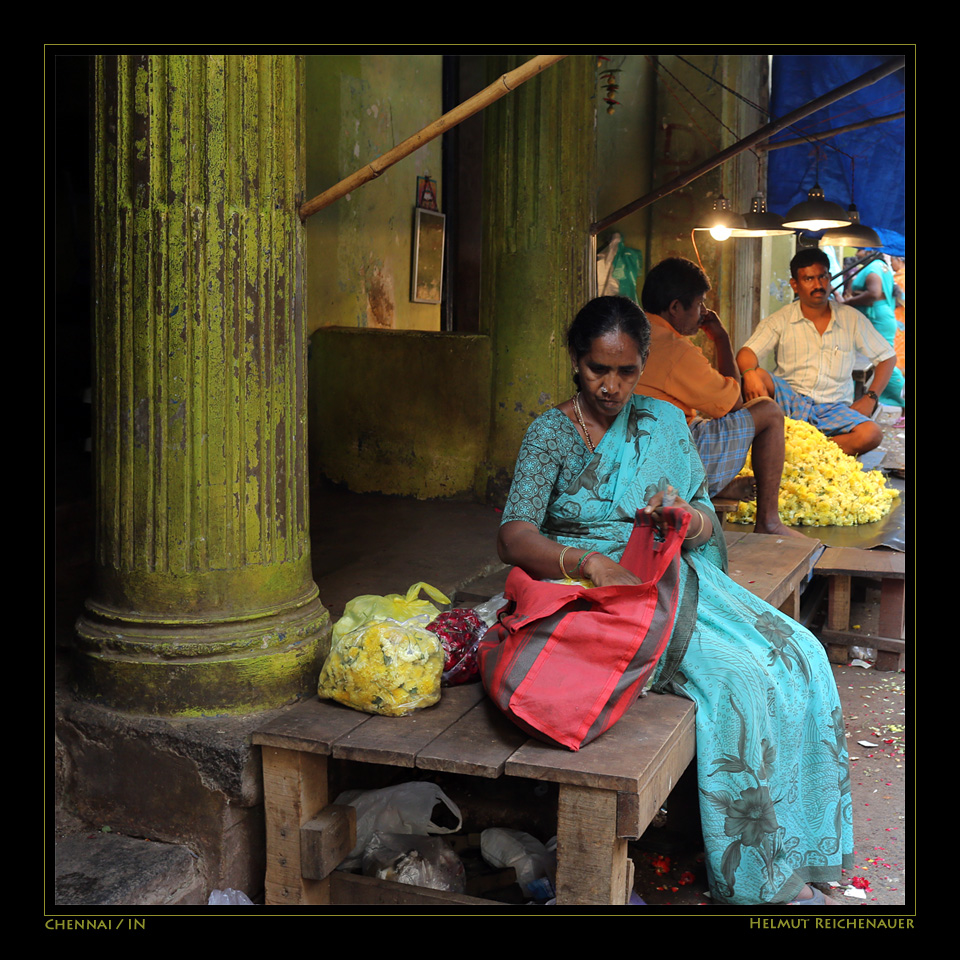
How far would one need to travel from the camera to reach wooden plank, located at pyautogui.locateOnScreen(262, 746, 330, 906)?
275cm

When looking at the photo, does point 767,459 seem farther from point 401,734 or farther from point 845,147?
point 845,147

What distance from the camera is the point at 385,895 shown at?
280 centimetres

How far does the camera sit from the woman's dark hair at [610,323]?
303 centimetres

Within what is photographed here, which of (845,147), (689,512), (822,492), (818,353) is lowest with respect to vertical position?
(822,492)

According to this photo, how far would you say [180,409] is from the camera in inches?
109

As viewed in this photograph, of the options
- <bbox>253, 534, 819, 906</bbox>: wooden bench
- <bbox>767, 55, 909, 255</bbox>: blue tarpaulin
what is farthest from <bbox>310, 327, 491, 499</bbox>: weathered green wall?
<bbox>767, 55, 909, 255</bbox>: blue tarpaulin

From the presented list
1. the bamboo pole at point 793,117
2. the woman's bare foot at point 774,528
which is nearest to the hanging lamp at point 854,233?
the bamboo pole at point 793,117

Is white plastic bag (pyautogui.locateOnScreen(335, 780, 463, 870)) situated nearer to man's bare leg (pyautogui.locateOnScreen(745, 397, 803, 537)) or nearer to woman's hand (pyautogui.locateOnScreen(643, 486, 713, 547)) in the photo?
woman's hand (pyautogui.locateOnScreen(643, 486, 713, 547))

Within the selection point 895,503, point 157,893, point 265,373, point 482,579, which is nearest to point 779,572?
point 482,579

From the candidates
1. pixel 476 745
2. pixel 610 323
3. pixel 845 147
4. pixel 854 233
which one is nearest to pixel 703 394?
pixel 610 323

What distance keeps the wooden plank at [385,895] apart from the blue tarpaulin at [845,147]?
6984 millimetres

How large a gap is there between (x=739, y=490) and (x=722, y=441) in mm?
743

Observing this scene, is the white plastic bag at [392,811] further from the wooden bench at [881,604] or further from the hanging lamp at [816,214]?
the hanging lamp at [816,214]

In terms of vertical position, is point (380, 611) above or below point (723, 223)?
below
